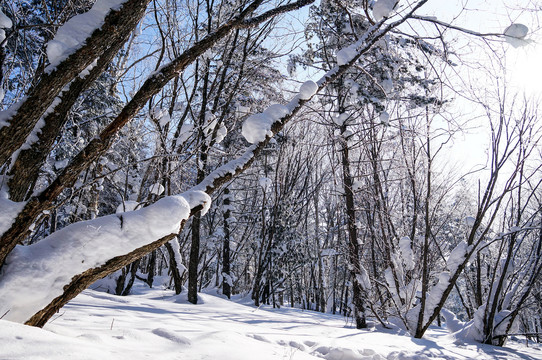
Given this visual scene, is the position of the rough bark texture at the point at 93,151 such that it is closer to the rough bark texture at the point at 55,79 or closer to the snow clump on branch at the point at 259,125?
the rough bark texture at the point at 55,79

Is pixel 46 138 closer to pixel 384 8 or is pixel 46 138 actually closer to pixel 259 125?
pixel 259 125

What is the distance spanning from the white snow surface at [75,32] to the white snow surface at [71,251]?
3.31 feet

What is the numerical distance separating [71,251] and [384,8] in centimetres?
304

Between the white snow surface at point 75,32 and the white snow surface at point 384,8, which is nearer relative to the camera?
the white snow surface at point 75,32

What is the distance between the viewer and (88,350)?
151cm

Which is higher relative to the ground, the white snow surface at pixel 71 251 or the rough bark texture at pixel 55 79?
the rough bark texture at pixel 55 79

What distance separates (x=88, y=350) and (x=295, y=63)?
7.31 m

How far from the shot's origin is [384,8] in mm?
2678

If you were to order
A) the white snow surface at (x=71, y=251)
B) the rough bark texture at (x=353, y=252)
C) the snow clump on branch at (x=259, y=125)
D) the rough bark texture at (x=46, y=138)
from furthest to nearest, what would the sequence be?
the rough bark texture at (x=353, y=252) → the snow clump on branch at (x=259, y=125) → the rough bark texture at (x=46, y=138) → the white snow surface at (x=71, y=251)

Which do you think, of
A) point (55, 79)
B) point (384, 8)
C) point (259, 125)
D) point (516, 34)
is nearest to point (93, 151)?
point (55, 79)

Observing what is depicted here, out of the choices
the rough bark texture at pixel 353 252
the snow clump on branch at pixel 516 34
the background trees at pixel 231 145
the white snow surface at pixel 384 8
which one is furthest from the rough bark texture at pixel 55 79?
the rough bark texture at pixel 353 252

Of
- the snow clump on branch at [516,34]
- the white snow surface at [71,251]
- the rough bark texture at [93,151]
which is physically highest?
the snow clump on branch at [516,34]

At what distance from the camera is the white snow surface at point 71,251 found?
1703mm

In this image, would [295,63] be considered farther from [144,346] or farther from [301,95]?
[144,346]
